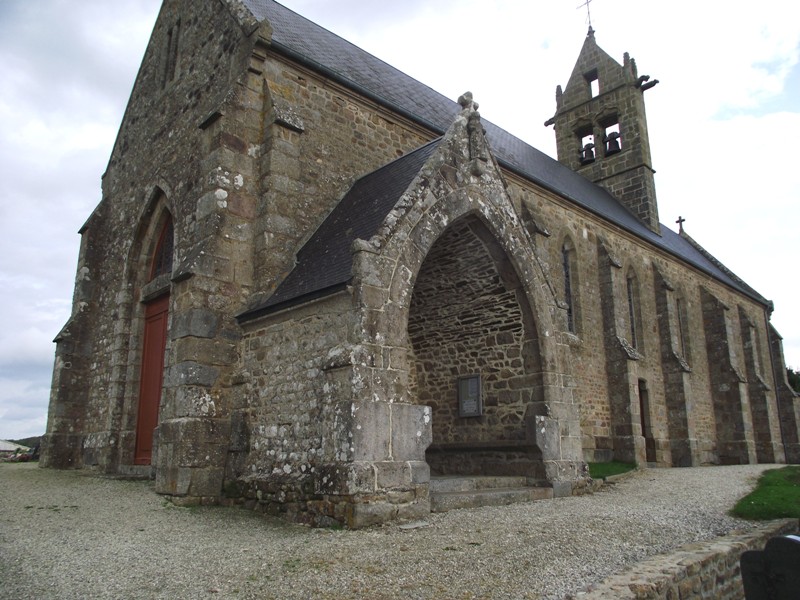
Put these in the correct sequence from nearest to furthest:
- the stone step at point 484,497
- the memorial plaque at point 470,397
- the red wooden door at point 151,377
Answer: the stone step at point 484,497, the memorial plaque at point 470,397, the red wooden door at point 151,377

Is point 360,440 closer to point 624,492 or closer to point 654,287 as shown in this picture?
point 624,492

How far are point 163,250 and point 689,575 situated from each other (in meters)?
10.9

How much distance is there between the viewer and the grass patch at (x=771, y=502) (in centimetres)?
835

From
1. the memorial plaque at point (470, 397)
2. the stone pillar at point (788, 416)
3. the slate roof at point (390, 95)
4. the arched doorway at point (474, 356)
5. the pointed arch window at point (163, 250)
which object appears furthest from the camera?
the stone pillar at point (788, 416)

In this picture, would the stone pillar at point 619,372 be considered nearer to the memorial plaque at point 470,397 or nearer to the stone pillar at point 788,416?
the memorial plaque at point 470,397

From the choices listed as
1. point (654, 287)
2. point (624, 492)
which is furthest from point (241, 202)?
point (654, 287)

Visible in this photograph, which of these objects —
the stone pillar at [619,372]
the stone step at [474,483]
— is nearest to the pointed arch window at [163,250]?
the stone step at [474,483]

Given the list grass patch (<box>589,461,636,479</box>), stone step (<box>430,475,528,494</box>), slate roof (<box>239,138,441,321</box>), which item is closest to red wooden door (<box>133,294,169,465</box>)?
slate roof (<box>239,138,441,321</box>)

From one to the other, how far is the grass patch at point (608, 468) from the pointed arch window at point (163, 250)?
10.1 m

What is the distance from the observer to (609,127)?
2678 centimetres

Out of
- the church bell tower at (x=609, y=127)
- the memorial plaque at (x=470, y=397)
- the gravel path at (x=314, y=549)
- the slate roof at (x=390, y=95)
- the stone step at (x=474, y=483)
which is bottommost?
the gravel path at (x=314, y=549)

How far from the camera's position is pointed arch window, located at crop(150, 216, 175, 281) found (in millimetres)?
12305

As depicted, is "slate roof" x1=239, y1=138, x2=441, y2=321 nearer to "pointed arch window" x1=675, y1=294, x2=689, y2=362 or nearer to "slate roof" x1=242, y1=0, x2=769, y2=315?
"slate roof" x1=242, y1=0, x2=769, y2=315

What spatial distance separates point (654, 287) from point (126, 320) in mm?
16590
